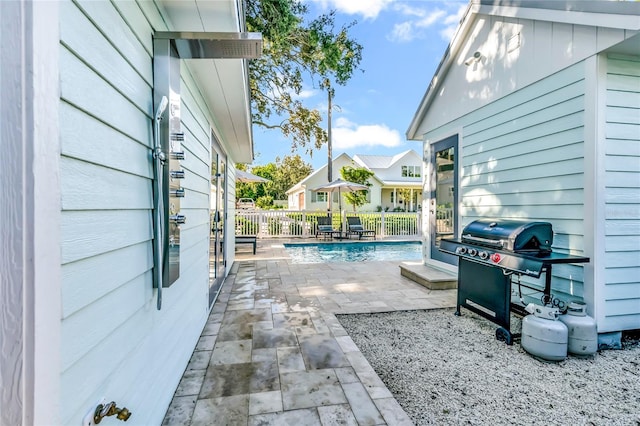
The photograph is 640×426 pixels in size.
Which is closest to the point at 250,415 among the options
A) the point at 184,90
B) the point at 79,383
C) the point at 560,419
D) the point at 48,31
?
the point at 79,383

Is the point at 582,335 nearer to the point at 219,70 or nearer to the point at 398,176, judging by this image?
the point at 219,70

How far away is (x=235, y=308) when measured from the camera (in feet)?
12.4

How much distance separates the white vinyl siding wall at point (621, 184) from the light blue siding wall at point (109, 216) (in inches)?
146

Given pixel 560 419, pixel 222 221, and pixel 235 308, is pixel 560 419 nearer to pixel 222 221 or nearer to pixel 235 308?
pixel 235 308

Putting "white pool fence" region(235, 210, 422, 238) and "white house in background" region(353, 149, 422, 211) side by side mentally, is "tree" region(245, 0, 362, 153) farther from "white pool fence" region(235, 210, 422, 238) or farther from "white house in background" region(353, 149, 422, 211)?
"white house in background" region(353, 149, 422, 211)

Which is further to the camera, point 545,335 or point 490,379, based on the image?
point 545,335

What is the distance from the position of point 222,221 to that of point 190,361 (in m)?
3.08

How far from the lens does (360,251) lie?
32.8ft

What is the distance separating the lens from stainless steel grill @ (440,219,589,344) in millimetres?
2596

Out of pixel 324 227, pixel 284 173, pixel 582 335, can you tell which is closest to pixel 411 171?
pixel 324 227

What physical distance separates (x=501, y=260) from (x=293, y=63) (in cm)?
637

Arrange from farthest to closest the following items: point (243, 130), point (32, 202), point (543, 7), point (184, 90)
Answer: point (243, 130) < point (543, 7) < point (184, 90) < point (32, 202)

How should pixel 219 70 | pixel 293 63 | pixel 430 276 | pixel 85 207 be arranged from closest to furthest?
pixel 85 207 → pixel 219 70 → pixel 430 276 → pixel 293 63

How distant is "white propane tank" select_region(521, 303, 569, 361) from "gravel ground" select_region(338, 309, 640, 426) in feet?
0.28
